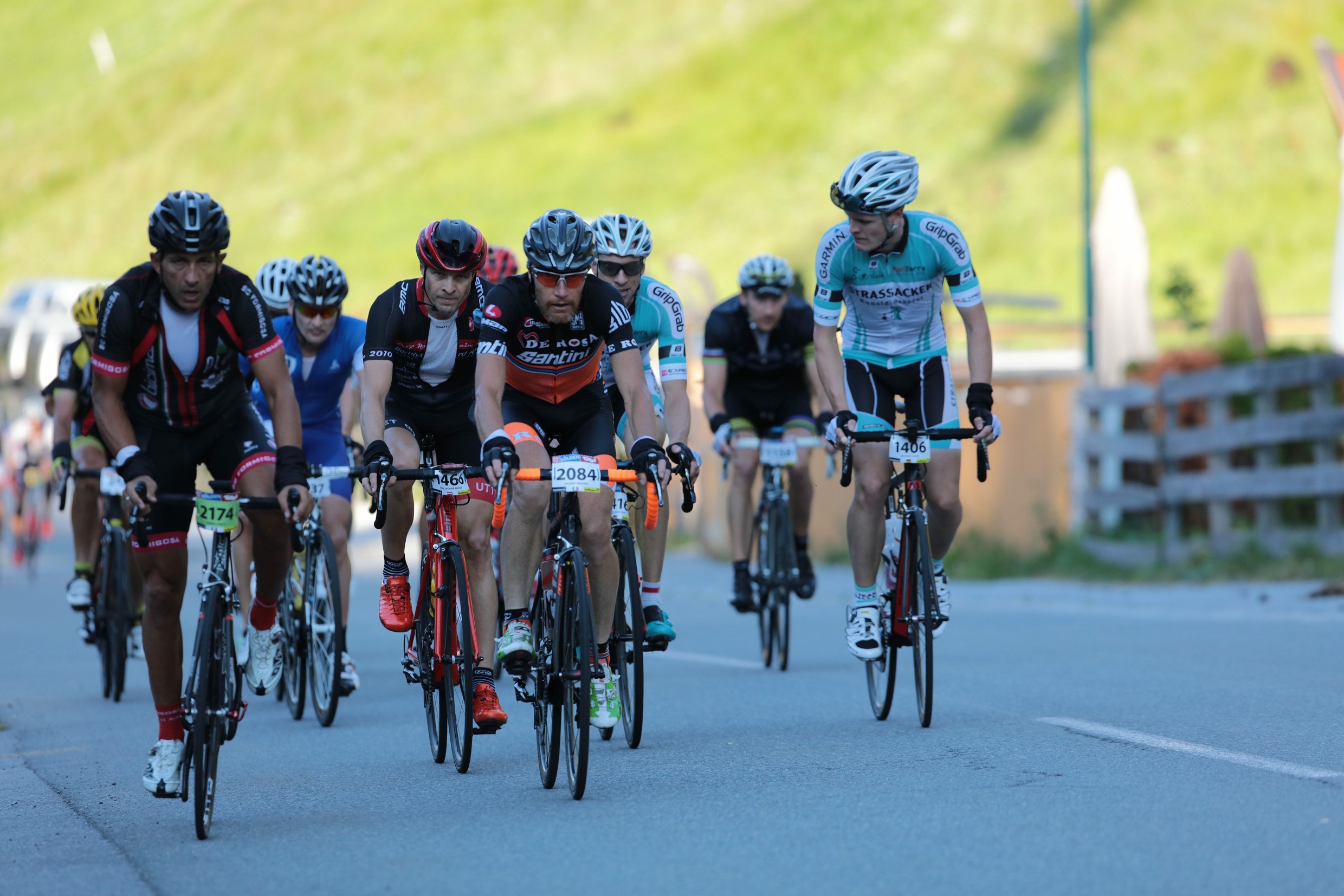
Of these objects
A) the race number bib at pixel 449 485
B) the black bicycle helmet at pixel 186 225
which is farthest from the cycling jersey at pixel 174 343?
the race number bib at pixel 449 485

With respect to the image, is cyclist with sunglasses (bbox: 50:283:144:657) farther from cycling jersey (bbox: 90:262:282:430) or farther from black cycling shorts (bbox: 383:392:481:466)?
cycling jersey (bbox: 90:262:282:430)

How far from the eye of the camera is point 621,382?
7121 millimetres

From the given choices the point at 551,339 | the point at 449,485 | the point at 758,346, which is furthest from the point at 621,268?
the point at 758,346

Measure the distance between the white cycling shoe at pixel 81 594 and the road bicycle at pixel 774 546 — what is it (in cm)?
402

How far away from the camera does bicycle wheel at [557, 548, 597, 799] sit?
6320mm

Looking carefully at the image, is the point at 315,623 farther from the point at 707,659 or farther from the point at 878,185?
the point at 878,185

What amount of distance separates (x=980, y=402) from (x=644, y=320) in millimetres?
2077

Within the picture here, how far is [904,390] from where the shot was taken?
873 centimetres

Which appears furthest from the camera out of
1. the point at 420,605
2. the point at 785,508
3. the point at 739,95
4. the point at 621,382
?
the point at 739,95

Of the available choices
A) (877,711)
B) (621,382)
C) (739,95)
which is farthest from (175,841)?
(739,95)

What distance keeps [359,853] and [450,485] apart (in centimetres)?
202

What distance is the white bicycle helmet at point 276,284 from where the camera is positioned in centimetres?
988

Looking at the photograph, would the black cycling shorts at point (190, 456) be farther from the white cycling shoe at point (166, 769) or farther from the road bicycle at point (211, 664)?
the white cycling shoe at point (166, 769)

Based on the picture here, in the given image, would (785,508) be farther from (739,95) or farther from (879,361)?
(739,95)
